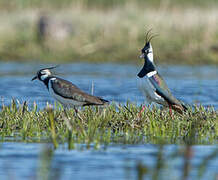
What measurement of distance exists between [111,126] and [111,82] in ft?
25.1

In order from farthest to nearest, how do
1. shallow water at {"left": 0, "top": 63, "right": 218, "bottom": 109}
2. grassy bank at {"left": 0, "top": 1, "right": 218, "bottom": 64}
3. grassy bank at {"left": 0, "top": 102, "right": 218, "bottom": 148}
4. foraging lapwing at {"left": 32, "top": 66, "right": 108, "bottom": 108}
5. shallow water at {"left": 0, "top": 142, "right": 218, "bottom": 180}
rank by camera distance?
grassy bank at {"left": 0, "top": 1, "right": 218, "bottom": 64}, shallow water at {"left": 0, "top": 63, "right": 218, "bottom": 109}, foraging lapwing at {"left": 32, "top": 66, "right": 108, "bottom": 108}, grassy bank at {"left": 0, "top": 102, "right": 218, "bottom": 148}, shallow water at {"left": 0, "top": 142, "right": 218, "bottom": 180}

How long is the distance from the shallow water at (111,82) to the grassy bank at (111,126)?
10.1ft

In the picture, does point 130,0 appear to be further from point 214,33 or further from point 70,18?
point 214,33

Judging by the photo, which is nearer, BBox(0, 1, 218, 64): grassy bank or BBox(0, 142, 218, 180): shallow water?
BBox(0, 142, 218, 180): shallow water

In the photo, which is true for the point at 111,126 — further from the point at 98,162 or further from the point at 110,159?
the point at 98,162

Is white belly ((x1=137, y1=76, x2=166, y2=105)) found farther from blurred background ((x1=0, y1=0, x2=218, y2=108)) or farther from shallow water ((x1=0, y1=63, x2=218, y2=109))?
blurred background ((x1=0, y1=0, x2=218, y2=108))

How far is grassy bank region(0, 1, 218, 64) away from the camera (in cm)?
1927

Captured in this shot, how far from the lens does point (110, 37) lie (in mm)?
19891

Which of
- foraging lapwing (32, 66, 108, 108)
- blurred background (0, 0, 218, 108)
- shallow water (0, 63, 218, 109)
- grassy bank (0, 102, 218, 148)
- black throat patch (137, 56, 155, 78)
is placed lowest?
grassy bank (0, 102, 218, 148)

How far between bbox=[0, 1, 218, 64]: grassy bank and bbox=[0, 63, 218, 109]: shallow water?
79 cm

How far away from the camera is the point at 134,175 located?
557 centimetres

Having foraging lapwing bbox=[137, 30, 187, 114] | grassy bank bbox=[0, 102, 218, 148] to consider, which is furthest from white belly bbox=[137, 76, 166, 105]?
grassy bank bbox=[0, 102, 218, 148]

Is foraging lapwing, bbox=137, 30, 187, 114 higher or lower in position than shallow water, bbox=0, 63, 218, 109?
lower

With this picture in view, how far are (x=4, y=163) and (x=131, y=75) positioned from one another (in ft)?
36.5
